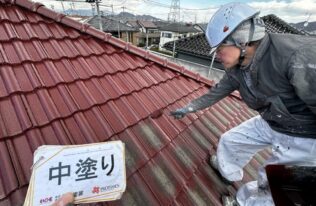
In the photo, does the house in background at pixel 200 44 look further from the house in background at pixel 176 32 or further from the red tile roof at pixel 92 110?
the house in background at pixel 176 32

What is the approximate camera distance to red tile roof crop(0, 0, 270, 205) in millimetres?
1678

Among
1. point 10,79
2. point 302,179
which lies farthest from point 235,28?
point 10,79

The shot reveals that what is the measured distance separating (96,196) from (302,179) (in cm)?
193

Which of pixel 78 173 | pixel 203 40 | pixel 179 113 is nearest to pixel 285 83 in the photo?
pixel 179 113

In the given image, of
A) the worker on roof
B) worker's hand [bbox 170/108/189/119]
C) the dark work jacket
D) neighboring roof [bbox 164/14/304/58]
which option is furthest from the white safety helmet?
neighboring roof [bbox 164/14/304/58]

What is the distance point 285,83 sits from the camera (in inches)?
64.9

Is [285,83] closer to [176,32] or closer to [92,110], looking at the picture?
[92,110]

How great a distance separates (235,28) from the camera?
1.77m

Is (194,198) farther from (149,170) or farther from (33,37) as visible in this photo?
(33,37)

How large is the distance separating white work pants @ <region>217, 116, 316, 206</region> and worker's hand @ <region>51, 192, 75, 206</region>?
5.54ft

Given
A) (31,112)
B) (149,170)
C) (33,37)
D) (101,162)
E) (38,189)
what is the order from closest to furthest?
(38,189) < (101,162) < (31,112) < (149,170) < (33,37)

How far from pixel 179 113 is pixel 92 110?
1043mm

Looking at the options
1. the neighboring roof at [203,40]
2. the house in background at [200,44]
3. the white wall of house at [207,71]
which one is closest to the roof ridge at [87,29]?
the white wall of house at [207,71]

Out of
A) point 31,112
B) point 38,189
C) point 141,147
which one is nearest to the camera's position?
point 38,189
